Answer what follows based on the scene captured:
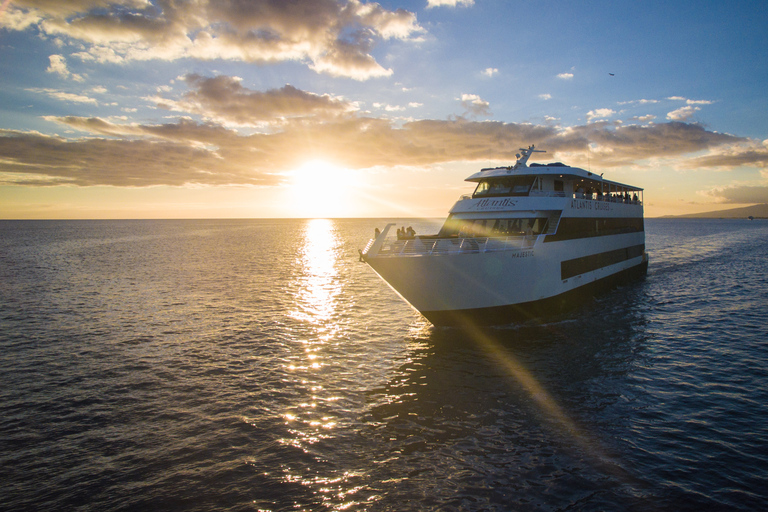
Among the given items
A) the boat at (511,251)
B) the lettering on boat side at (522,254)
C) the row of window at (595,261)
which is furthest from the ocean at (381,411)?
the lettering on boat side at (522,254)

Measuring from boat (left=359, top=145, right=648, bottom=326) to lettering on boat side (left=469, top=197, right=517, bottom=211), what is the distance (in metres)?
0.05

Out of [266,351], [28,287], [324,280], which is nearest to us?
[266,351]

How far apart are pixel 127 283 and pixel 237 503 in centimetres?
3047

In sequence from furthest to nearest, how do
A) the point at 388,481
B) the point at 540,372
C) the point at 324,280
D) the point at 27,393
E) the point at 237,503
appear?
the point at 324,280, the point at 540,372, the point at 27,393, the point at 388,481, the point at 237,503

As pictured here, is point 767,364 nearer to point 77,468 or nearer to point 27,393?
point 77,468

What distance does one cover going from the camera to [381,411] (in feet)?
35.4

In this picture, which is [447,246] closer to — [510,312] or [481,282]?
[481,282]

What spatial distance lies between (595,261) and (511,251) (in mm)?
11253

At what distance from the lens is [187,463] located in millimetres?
8633

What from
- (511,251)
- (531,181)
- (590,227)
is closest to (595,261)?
(590,227)

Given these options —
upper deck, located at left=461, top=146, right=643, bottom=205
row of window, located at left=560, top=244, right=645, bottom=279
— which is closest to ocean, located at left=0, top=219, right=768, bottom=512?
row of window, located at left=560, top=244, right=645, bottom=279

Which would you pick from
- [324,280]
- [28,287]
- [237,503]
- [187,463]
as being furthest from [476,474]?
[28,287]

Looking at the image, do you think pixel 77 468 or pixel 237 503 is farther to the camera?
pixel 77 468

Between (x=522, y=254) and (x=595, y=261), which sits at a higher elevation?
(x=522, y=254)
